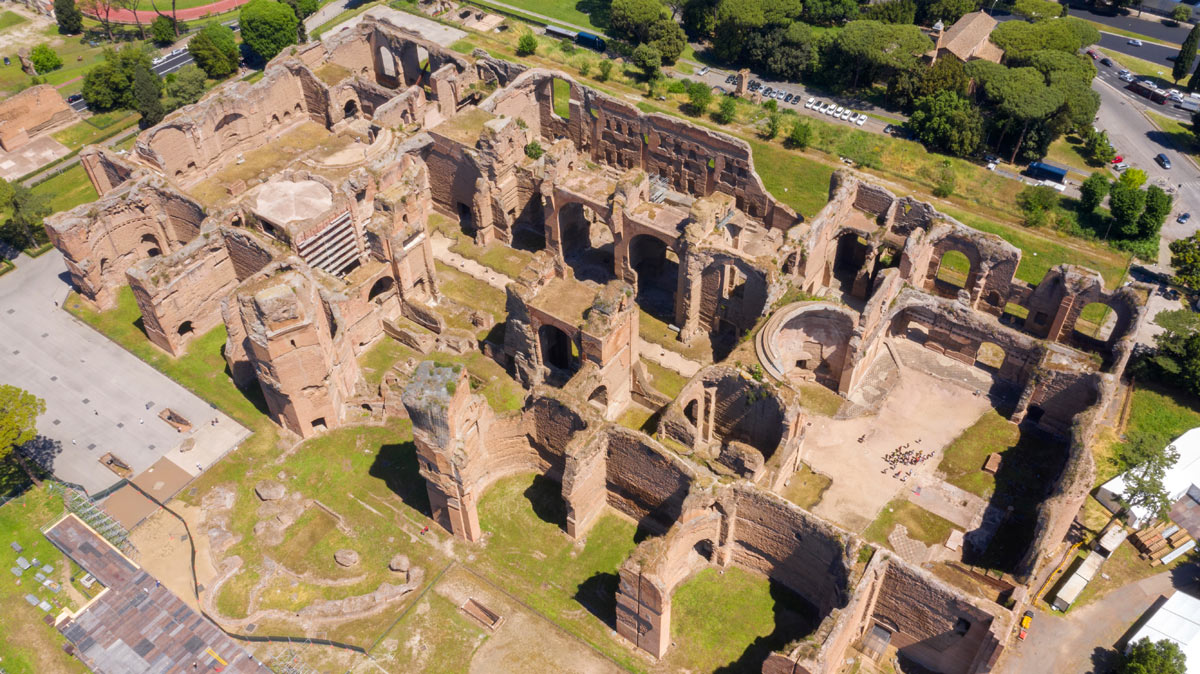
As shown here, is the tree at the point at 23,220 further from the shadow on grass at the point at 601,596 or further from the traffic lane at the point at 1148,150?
the traffic lane at the point at 1148,150

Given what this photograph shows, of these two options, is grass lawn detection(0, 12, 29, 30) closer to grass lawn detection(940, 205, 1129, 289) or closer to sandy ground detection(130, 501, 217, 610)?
sandy ground detection(130, 501, 217, 610)

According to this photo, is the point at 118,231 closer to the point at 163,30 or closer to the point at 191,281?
the point at 191,281

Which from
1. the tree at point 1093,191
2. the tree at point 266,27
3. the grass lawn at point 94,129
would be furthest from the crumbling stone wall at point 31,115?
the tree at point 1093,191

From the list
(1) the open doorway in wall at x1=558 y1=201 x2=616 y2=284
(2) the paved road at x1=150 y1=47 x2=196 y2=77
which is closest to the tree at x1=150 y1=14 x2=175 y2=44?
(2) the paved road at x1=150 y1=47 x2=196 y2=77

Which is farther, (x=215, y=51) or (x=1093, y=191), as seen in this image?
(x=215, y=51)

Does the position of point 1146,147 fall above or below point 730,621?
above

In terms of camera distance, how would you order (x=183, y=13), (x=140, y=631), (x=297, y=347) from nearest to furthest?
(x=140, y=631) → (x=297, y=347) → (x=183, y=13)

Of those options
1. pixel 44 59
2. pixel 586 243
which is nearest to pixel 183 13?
pixel 44 59
